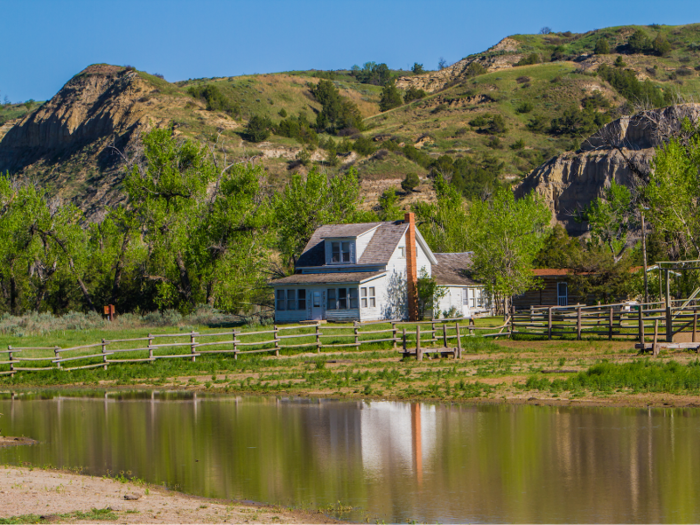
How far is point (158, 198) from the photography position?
49406 mm

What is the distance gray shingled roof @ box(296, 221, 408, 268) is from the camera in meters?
47.4

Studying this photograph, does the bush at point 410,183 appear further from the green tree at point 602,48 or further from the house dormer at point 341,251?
the green tree at point 602,48

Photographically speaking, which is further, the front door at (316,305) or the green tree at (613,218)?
the green tree at (613,218)

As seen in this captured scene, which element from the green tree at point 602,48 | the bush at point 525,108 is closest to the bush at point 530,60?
the green tree at point 602,48

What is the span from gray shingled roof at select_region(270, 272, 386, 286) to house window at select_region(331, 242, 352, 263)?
0.98 meters

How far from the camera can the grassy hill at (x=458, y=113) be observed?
10500cm

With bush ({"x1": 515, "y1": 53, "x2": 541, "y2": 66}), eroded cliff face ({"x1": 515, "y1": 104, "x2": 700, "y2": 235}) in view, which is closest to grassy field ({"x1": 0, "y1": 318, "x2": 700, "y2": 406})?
eroded cliff face ({"x1": 515, "y1": 104, "x2": 700, "y2": 235})

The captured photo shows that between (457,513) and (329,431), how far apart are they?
19.9 feet

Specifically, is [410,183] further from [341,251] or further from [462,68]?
[462,68]

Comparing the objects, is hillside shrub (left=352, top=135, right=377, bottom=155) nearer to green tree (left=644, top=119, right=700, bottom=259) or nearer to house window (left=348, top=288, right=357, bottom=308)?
house window (left=348, top=288, right=357, bottom=308)

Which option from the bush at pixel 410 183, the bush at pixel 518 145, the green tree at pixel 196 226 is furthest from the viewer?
the bush at pixel 518 145

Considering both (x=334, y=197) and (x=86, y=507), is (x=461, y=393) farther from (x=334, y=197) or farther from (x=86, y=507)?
(x=334, y=197)

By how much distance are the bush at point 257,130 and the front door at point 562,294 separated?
2535 inches

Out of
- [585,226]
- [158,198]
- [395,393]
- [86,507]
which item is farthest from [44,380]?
[585,226]
